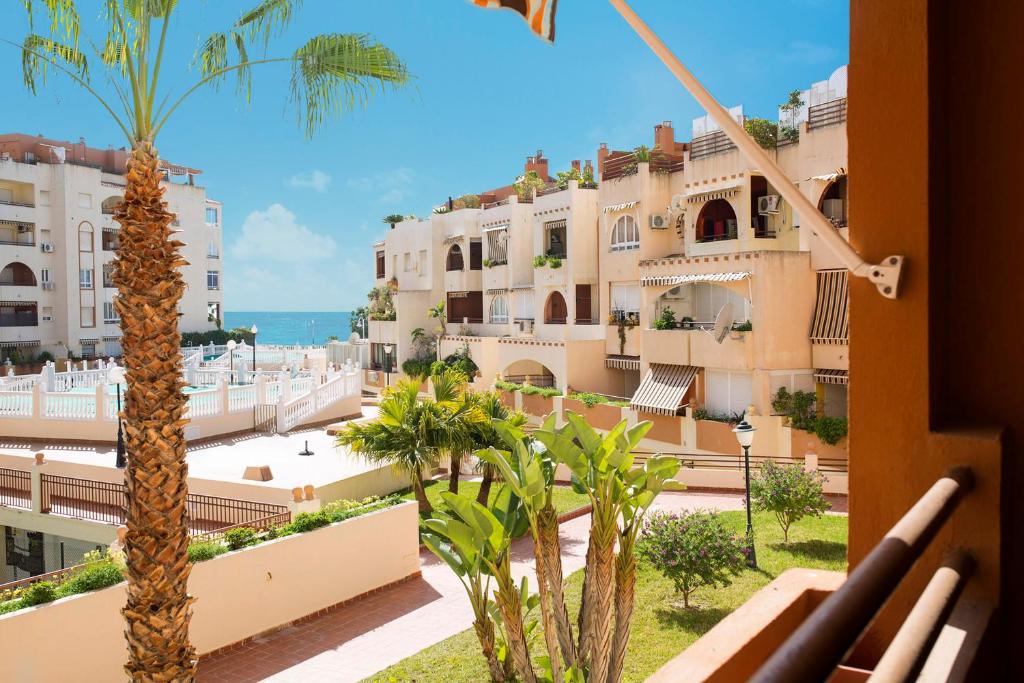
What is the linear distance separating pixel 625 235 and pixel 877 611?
31.8 meters

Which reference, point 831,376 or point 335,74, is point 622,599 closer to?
point 335,74

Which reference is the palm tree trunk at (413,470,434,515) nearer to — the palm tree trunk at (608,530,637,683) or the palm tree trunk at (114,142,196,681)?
the palm tree trunk at (114,142,196,681)

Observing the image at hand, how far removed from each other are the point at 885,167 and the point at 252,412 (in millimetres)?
28802

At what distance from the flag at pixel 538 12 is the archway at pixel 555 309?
3192cm

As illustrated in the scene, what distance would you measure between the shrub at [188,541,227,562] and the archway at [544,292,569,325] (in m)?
24.4

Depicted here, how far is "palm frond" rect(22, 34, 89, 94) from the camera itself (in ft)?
33.1

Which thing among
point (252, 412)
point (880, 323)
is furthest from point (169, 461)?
point (252, 412)

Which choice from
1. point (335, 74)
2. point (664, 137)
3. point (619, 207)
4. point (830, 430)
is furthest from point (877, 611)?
point (664, 137)

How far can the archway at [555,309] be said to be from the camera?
3681 cm

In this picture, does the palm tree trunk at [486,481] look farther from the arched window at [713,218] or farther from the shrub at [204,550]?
the arched window at [713,218]

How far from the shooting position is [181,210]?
55.5 metres

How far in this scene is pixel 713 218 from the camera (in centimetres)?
2934

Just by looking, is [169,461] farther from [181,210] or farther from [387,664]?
[181,210]

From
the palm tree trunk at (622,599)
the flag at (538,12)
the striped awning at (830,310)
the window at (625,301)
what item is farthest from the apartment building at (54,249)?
the flag at (538,12)
